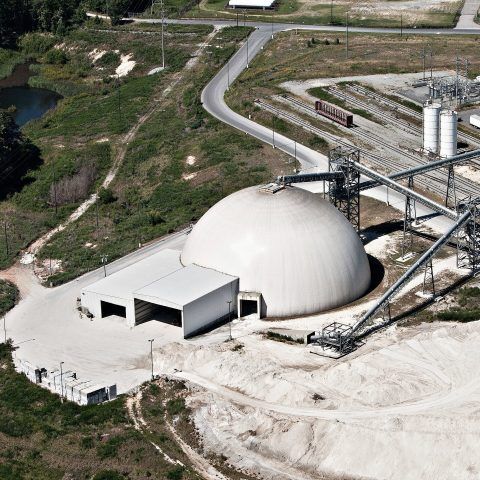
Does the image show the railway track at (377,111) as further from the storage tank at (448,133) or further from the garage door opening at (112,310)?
the garage door opening at (112,310)

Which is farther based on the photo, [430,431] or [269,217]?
[269,217]

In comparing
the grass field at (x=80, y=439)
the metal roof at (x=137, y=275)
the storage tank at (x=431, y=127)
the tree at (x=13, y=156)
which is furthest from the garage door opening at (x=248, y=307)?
the tree at (x=13, y=156)

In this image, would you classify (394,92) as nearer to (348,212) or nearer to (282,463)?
(348,212)

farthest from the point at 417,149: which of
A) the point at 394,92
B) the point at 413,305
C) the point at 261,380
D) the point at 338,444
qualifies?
the point at 338,444

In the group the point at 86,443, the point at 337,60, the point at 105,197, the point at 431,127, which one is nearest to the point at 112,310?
the point at 86,443

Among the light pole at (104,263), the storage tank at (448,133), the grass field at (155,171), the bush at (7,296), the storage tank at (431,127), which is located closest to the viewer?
the bush at (7,296)

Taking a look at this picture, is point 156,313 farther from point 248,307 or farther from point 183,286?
point 248,307

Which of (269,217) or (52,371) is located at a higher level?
(269,217)
